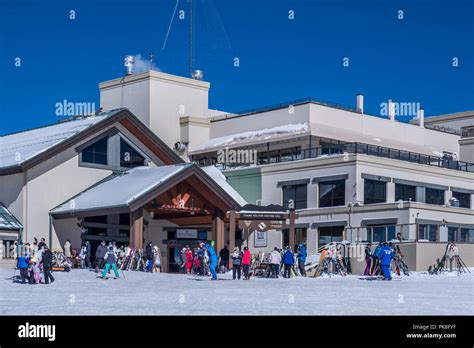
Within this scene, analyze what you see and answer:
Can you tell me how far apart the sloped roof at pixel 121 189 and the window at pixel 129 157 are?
3.37ft

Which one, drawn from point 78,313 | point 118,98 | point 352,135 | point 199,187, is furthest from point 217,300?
point 118,98

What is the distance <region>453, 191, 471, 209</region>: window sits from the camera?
2179 inches

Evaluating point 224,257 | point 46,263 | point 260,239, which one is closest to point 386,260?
point 224,257

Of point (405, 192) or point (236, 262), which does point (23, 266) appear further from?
point (405, 192)

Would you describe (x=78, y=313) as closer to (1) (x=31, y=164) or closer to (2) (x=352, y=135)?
(1) (x=31, y=164)

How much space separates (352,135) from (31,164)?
22.1 metres

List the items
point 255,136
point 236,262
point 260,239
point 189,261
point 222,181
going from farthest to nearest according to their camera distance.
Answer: point 255,136, point 222,181, point 260,239, point 189,261, point 236,262

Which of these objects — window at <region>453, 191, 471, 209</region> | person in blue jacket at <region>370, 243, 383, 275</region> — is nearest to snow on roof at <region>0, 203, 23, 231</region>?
person in blue jacket at <region>370, 243, 383, 275</region>

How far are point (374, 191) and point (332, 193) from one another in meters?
2.30

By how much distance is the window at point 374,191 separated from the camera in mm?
50156

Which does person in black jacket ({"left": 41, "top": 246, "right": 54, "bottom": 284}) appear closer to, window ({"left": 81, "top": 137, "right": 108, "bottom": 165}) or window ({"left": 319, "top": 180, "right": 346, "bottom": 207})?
window ({"left": 81, "top": 137, "right": 108, "bottom": 165})

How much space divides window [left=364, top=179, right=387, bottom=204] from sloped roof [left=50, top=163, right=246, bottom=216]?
8.56 metres

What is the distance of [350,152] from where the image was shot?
2008 inches

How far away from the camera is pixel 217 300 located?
24703 millimetres
